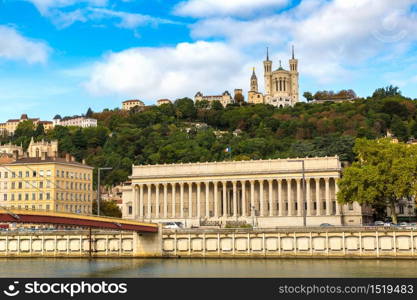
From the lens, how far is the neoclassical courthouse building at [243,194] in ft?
376

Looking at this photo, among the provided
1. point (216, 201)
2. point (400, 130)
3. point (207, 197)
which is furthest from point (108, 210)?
point (400, 130)

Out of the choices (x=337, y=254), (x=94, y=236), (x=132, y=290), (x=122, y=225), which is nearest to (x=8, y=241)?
(x=94, y=236)

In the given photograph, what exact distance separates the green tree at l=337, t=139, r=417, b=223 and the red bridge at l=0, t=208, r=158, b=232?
86.1 feet

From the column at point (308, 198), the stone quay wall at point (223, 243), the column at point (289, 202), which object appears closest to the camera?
the stone quay wall at point (223, 243)

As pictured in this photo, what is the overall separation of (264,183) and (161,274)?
59.6 metres

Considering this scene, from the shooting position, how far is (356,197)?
297ft

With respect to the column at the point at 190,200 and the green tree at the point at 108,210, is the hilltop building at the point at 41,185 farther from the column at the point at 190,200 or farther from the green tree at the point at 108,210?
the column at the point at 190,200

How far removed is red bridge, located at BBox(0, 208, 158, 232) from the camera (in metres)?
58.7

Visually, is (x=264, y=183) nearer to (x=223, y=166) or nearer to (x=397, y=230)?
(x=223, y=166)

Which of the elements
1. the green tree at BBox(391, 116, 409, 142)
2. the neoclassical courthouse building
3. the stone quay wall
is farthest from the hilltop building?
the green tree at BBox(391, 116, 409, 142)

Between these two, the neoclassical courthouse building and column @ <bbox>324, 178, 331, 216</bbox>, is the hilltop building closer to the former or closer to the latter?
the neoclassical courthouse building

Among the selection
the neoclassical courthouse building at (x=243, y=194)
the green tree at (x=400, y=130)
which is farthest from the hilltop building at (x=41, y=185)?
the green tree at (x=400, y=130)

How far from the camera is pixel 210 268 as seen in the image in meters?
67.4

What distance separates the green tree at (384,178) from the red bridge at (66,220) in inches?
1034
